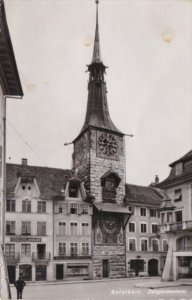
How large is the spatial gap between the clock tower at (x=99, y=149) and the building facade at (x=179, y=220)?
25.5ft

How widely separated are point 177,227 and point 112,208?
8.25 meters

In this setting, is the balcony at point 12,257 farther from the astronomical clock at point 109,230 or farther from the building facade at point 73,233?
the astronomical clock at point 109,230

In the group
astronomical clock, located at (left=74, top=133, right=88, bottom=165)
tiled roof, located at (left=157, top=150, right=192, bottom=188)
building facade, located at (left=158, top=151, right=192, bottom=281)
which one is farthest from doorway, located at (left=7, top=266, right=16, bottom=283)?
tiled roof, located at (left=157, top=150, right=192, bottom=188)

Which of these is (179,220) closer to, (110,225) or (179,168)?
(179,168)

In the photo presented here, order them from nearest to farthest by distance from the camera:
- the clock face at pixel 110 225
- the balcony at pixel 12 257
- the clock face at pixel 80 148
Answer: the balcony at pixel 12 257 → the clock face at pixel 110 225 → the clock face at pixel 80 148

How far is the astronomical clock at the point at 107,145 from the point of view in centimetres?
3194

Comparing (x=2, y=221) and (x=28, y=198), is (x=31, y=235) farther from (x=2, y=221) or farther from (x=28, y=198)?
(x=2, y=221)

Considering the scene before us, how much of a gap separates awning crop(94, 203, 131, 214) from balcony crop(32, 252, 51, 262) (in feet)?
14.2

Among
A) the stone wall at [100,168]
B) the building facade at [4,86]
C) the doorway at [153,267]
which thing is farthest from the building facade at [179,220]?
the building facade at [4,86]

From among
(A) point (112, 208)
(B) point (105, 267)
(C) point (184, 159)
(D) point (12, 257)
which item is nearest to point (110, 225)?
(A) point (112, 208)

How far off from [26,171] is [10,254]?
201 inches

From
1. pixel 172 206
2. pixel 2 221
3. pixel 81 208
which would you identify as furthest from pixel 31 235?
pixel 2 221

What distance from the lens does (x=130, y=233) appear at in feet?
107

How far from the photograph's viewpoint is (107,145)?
3228cm
